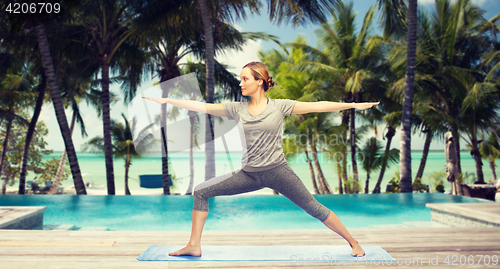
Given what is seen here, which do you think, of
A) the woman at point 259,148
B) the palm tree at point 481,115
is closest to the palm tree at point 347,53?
the palm tree at point 481,115

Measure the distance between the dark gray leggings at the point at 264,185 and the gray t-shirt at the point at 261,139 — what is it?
0.18 ft

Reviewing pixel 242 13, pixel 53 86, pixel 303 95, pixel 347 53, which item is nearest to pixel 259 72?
pixel 242 13

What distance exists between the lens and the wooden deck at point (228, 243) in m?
2.40

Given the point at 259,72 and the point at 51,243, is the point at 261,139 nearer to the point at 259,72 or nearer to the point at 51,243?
the point at 259,72

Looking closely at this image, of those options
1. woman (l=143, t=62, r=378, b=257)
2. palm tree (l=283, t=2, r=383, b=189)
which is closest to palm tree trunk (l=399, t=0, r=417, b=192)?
palm tree (l=283, t=2, r=383, b=189)

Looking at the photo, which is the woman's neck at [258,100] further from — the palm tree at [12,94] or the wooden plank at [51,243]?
the palm tree at [12,94]

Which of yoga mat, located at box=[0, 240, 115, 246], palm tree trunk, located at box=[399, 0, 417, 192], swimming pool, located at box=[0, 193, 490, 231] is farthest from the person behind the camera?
palm tree trunk, located at box=[399, 0, 417, 192]

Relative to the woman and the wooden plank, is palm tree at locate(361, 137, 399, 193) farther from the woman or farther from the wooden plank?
the wooden plank

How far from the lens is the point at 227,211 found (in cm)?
766

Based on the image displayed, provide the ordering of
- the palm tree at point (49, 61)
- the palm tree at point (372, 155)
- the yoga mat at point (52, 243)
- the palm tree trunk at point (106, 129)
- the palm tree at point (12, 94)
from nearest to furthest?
the yoga mat at point (52, 243)
the palm tree at point (49, 61)
the palm tree trunk at point (106, 129)
the palm tree at point (372, 155)
the palm tree at point (12, 94)

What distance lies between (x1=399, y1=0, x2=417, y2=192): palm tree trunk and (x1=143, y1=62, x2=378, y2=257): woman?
281 inches

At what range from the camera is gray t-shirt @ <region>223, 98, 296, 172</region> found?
7.19 ft

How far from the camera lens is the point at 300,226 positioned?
272 inches

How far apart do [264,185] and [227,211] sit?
5611mm
